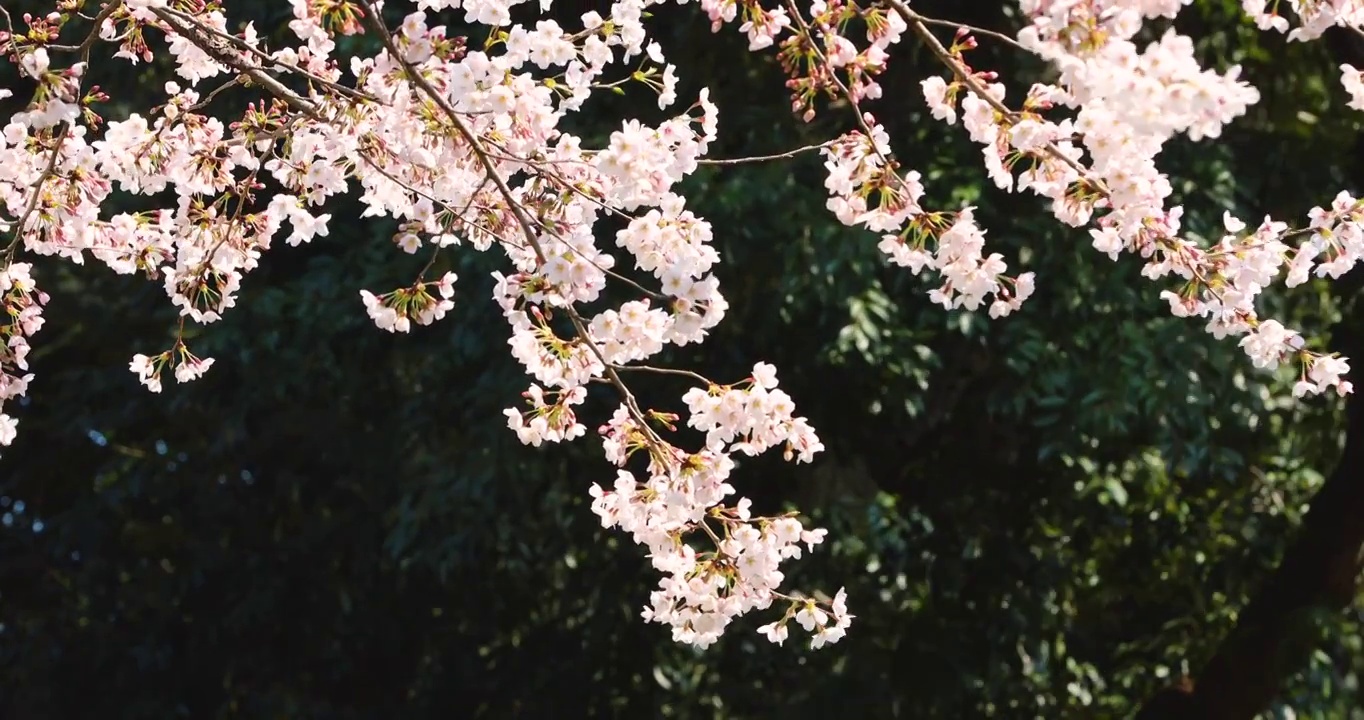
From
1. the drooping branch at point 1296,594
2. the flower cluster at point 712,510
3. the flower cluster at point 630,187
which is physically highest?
the drooping branch at point 1296,594

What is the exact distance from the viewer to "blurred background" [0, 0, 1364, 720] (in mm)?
5582

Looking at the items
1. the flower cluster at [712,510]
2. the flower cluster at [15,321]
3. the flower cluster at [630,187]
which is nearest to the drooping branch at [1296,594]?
the flower cluster at [630,187]

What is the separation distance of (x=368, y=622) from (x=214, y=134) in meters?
3.98

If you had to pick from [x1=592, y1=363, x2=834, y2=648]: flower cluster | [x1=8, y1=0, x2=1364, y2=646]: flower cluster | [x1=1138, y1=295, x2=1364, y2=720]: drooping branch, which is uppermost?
[x1=1138, y1=295, x2=1364, y2=720]: drooping branch

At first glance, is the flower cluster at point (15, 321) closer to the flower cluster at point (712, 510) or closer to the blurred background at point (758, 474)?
the flower cluster at point (712, 510)

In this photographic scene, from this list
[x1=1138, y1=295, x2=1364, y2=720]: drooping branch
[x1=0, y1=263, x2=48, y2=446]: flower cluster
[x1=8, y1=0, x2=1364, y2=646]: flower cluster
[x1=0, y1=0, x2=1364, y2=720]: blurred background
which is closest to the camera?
[x1=8, y1=0, x2=1364, y2=646]: flower cluster

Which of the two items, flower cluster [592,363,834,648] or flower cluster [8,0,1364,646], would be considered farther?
flower cluster [592,363,834,648]

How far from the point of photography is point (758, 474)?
6277mm

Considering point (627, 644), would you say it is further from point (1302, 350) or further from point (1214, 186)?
point (1302, 350)

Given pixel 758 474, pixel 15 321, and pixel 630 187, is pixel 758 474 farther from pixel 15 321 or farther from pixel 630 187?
pixel 630 187

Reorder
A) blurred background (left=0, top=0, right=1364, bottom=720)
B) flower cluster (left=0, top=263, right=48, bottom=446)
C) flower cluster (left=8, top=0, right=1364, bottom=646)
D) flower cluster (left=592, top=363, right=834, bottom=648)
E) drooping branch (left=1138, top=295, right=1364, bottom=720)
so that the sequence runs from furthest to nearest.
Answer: drooping branch (left=1138, top=295, right=1364, bottom=720)
blurred background (left=0, top=0, right=1364, bottom=720)
flower cluster (left=0, top=263, right=48, bottom=446)
flower cluster (left=592, top=363, right=834, bottom=648)
flower cluster (left=8, top=0, right=1364, bottom=646)

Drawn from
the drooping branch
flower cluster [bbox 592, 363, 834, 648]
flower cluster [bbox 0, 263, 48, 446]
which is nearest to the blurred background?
the drooping branch

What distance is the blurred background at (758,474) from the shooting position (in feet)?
18.3

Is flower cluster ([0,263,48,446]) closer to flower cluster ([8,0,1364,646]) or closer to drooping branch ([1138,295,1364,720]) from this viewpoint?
flower cluster ([8,0,1364,646])
